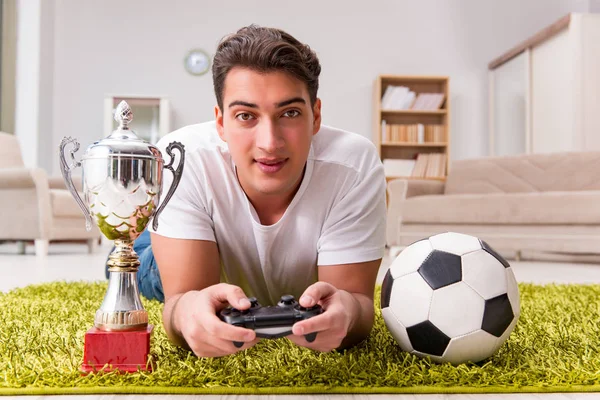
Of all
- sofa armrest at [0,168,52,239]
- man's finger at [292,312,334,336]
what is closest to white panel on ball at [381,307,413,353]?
man's finger at [292,312,334,336]

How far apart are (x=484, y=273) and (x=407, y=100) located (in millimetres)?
5061

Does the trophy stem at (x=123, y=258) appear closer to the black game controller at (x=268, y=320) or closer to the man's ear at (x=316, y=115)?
the black game controller at (x=268, y=320)

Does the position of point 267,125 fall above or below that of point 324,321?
above

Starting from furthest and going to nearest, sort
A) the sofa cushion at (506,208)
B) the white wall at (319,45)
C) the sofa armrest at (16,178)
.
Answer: the white wall at (319,45)
the sofa armrest at (16,178)
the sofa cushion at (506,208)

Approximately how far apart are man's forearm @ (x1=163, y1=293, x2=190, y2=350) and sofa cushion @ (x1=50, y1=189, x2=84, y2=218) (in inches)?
131

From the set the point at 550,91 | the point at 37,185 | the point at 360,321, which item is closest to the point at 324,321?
the point at 360,321

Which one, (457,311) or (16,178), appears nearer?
(457,311)

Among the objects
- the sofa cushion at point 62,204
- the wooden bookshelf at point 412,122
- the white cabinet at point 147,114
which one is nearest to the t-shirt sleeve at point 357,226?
the sofa cushion at point 62,204

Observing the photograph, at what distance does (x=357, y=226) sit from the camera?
1151 millimetres

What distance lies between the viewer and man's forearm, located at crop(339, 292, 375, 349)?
1.04 metres

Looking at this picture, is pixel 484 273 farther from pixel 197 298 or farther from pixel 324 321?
pixel 197 298

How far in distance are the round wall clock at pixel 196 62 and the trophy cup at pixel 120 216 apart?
5.36 metres

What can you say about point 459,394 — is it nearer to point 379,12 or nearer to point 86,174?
point 86,174

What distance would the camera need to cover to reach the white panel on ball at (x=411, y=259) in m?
1.08
